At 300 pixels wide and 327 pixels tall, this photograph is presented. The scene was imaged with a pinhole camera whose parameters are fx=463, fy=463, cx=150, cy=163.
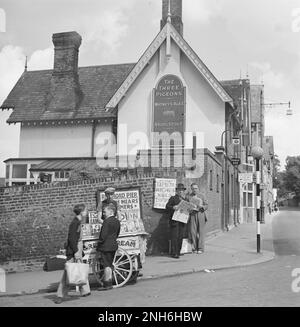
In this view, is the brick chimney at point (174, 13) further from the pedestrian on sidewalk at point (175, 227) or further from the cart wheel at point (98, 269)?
the cart wheel at point (98, 269)

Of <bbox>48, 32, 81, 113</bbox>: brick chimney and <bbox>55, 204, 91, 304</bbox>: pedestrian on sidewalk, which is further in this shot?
<bbox>48, 32, 81, 113</bbox>: brick chimney

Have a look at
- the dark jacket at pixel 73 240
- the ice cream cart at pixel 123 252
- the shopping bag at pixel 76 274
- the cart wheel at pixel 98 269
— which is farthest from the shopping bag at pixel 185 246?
the shopping bag at pixel 76 274

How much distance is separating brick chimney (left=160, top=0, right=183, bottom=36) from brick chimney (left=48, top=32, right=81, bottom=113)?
4.82 meters

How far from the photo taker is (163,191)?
13633mm

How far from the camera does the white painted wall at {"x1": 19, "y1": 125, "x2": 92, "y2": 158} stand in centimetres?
2381

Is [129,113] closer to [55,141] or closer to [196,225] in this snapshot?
[55,141]

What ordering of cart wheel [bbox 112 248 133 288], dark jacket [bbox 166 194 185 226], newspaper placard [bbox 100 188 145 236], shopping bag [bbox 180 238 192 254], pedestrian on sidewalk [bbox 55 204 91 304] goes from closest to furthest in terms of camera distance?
pedestrian on sidewalk [bbox 55 204 91 304]
cart wheel [bbox 112 248 133 288]
dark jacket [bbox 166 194 185 226]
newspaper placard [bbox 100 188 145 236]
shopping bag [bbox 180 238 192 254]

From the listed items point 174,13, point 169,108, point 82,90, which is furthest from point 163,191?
point 82,90

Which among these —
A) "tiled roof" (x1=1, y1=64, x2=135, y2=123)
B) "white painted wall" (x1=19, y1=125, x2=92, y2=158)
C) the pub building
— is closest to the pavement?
the pub building

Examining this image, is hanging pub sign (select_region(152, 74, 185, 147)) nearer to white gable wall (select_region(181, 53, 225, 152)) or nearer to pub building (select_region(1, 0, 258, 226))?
pub building (select_region(1, 0, 258, 226))

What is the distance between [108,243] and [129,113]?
1423 cm

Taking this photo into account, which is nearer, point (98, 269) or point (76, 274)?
point (76, 274)
